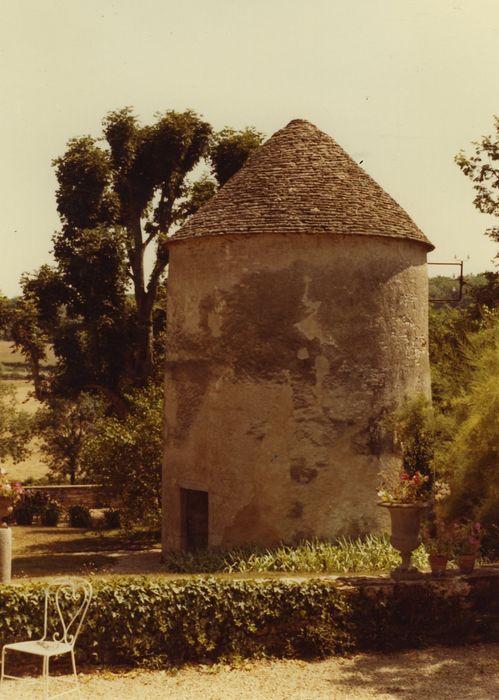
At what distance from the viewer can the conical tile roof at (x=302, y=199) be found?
1738 centimetres

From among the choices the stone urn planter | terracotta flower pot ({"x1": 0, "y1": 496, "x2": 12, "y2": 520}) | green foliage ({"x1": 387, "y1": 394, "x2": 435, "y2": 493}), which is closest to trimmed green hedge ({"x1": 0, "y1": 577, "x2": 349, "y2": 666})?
the stone urn planter

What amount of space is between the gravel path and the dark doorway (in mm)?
7513

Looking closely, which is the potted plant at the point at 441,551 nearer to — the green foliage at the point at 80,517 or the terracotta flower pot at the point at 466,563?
the terracotta flower pot at the point at 466,563

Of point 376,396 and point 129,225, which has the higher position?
point 129,225

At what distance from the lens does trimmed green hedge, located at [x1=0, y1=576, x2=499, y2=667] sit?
36.0 ft

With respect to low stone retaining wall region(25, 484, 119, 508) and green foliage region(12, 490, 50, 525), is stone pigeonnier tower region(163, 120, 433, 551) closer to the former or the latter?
green foliage region(12, 490, 50, 525)

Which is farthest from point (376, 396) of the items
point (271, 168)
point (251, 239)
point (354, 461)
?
point (271, 168)

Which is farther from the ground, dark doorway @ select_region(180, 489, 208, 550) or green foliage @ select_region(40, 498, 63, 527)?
dark doorway @ select_region(180, 489, 208, 550)

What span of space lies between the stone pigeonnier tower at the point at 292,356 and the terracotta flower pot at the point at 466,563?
4524 millimetres

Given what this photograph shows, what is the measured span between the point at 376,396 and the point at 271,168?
17.5 ft

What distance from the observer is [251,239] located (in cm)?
1739

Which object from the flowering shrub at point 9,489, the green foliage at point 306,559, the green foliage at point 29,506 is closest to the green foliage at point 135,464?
the green foliage at point 306,559

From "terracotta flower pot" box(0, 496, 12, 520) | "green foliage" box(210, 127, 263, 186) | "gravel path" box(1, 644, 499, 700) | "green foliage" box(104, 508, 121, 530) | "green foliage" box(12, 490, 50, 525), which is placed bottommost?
"green foliage" box(104, 508, 121, 530)

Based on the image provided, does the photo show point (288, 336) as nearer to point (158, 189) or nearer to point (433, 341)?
point (433, 341)
